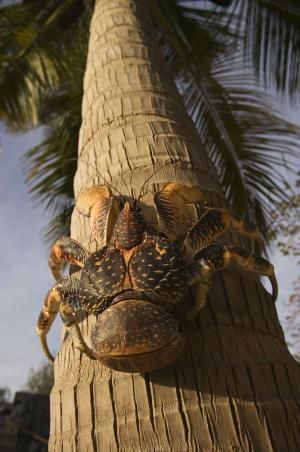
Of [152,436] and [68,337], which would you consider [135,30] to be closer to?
[68,337]

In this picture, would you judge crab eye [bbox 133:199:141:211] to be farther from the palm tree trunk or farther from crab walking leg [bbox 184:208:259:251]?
crab walking leg [bbox 184:208:259:251]

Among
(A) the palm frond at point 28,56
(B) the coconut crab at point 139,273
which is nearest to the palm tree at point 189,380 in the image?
(B) the coconut crab at point 139,273

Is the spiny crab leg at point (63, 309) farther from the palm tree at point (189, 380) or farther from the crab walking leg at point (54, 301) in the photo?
the palm tree at point (189, 380)

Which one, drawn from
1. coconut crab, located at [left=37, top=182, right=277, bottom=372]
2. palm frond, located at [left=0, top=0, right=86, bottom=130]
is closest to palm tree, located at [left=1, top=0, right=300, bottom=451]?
coconut crab, located at [left=37, top=182, right=277, bottom=372]

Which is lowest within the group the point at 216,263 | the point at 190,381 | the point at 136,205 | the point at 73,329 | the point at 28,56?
the point at 190,381

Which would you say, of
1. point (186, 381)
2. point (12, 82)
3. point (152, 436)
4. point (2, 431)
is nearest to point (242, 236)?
point (186, 381)

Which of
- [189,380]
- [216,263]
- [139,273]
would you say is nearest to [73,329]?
[139,273]

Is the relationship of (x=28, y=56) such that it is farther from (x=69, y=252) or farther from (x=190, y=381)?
(x=190, y=381)

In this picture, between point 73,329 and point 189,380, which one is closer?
point 189,380
